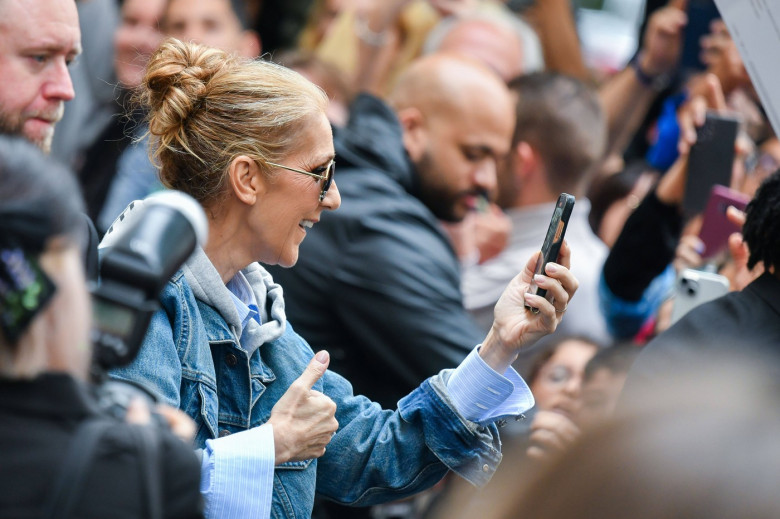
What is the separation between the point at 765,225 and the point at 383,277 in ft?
3.87

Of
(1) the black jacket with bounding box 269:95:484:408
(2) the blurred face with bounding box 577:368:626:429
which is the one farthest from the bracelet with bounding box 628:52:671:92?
(1) the black jacket with bounding box 269:95:484:408

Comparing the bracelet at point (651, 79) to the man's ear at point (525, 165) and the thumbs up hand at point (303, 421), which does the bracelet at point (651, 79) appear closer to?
the man's ear at point (525, 165)

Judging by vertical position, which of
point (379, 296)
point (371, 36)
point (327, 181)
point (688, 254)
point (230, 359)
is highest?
point (327, 181)

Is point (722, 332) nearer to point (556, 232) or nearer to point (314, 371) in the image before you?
point (556, 232)

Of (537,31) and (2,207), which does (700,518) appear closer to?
(2,207)

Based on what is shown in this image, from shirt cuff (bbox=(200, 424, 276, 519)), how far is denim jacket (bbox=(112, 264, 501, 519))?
0.41 ft

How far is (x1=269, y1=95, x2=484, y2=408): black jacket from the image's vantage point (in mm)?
3189

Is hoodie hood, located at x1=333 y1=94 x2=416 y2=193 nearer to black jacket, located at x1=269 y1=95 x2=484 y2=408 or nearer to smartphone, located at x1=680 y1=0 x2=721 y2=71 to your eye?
black jacket, located at x1=269 y1=95 x2=484 y2=408

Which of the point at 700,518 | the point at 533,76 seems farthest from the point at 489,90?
the point at 700,518

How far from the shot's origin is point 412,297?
3203 millimetres

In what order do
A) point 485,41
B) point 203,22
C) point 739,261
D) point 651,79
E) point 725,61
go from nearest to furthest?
point 739,261
point 725,61
point 203,22
point 485,41
point 651,79

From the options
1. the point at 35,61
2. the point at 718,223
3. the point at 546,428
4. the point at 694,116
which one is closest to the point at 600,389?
the point at 546,428

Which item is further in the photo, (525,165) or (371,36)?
(371,36)

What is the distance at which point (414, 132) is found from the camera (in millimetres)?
3891
